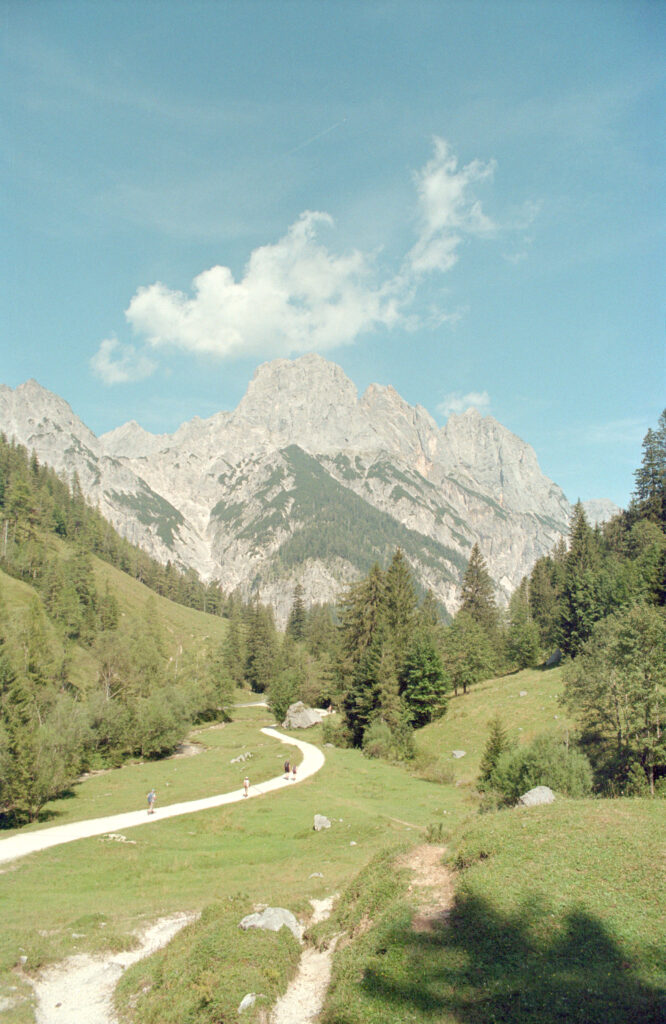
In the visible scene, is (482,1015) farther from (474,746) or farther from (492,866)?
(474,746)

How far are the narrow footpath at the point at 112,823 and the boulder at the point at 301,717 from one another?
34156mm

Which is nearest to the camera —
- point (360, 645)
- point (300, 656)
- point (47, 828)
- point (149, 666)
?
point (47, 828)

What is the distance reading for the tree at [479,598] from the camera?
102963 mm

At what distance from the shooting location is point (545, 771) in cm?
2945

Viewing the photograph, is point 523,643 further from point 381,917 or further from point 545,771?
point 381,917

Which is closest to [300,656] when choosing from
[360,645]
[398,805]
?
[360,645]

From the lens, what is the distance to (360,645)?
7675cm

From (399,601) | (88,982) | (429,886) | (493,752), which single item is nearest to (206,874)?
(88,982)

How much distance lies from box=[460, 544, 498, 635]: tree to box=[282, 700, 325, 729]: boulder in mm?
33584

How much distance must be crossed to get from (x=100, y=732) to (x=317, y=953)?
193ft

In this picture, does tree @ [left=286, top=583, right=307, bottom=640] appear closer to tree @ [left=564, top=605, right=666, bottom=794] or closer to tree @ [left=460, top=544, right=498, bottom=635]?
tree @ [left=460, top=544, right=498, bottom=635]

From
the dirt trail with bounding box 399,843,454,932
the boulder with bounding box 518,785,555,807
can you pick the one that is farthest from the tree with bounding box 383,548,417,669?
the dirt trail with bounding box 399,843,454,932

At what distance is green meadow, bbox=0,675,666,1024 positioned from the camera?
1161cm

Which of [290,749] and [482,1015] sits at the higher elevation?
[482,1015]
